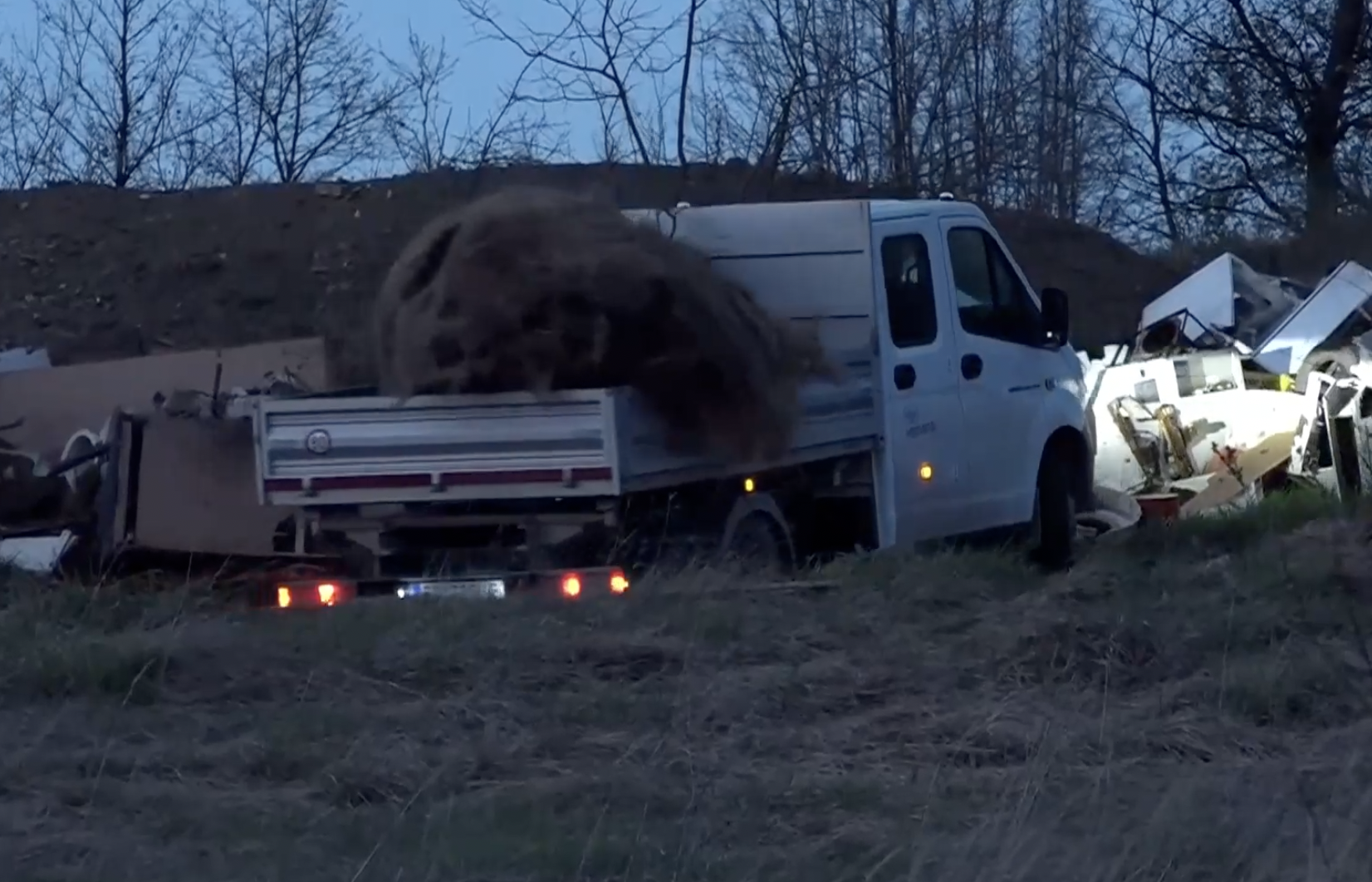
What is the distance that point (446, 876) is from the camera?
17.3ft

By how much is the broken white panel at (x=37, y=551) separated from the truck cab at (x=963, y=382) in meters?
4.18

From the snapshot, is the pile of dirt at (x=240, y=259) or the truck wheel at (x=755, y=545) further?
the pile of dirt at (x=240, y=259)

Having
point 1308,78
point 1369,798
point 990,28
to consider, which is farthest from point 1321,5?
point 1369,798

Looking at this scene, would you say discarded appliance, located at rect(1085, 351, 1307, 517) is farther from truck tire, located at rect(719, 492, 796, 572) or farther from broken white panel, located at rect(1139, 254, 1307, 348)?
truck tire, located at rect(719, 492, 796, 572)

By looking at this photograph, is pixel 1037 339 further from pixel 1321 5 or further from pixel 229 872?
pixel 1321 5

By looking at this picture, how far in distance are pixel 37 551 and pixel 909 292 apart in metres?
4.72

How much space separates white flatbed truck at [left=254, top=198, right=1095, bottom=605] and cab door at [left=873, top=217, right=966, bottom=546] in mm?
13

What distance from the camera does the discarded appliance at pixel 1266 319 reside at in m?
15.7

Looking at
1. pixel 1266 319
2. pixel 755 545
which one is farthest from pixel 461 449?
pixel 1266 319

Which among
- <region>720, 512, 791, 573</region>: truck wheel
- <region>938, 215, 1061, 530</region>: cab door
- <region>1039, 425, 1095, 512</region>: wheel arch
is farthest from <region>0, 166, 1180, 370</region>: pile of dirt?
<region>720, 512, 791, 573</region>: truck wheel

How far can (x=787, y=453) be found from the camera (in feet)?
31.3

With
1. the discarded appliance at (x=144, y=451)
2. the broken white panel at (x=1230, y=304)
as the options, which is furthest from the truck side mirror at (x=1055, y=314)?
the broken white panel at (x=1230, y=304)

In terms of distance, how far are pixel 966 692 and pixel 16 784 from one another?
337cm

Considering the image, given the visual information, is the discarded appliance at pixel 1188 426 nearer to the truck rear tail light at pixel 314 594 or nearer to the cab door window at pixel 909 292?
the cab door window at pixel 909 292
